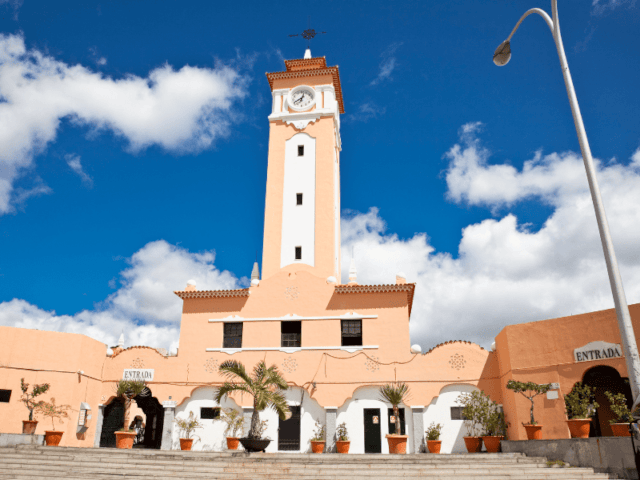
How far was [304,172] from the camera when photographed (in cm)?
2486

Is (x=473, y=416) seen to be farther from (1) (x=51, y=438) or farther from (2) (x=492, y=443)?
(1) (x=51, y=438)

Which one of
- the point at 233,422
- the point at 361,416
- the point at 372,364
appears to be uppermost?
the point at 372,364

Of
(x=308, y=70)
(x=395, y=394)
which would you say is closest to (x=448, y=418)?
(x=395, y=394)

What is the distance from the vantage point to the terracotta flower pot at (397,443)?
1728 centimetres

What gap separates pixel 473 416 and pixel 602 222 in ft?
36.8

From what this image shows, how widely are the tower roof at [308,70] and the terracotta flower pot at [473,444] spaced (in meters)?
18.6

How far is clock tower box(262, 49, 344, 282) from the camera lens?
23.2 meters

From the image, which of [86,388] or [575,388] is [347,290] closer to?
[575,388]

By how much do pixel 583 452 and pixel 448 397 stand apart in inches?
274

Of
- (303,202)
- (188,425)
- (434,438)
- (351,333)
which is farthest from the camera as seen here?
(303,202)

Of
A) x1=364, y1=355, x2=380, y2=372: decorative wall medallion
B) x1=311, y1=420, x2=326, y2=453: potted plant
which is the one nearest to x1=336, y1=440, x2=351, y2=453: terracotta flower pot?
x1=311, y1=420, x2=326, y2=453: potted plant

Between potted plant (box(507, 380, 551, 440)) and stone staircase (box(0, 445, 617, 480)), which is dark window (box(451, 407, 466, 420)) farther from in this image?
stone staircase (box(0, 445, 617, 480))

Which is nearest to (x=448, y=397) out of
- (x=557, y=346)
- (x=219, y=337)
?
(x=557, y=346)

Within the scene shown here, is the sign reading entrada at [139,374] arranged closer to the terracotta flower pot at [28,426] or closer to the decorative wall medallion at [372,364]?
the terracotta flower pot at [28,426]
